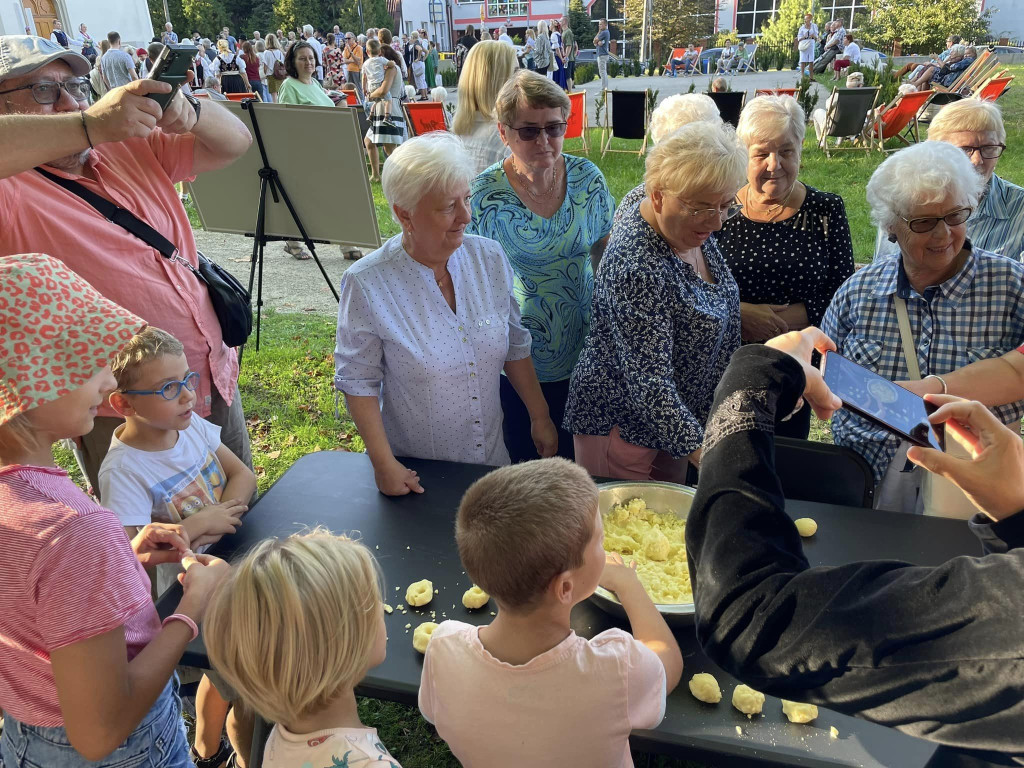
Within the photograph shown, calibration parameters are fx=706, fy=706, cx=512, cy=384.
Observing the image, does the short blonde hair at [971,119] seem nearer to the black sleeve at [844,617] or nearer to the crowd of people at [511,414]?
the crowd of people at [511,414]

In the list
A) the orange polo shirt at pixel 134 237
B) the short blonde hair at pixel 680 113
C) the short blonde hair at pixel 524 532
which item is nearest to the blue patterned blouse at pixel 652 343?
the short blonde hair at pixel 524 532

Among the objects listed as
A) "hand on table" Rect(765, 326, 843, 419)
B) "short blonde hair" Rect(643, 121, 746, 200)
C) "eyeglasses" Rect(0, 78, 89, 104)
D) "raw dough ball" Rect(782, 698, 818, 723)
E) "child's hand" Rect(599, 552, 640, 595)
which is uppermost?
"eyeglasses" Rect(0, 78, 89, 104)

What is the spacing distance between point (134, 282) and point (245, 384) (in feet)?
9.79

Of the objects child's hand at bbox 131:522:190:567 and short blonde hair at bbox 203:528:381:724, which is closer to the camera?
short blonde hair at bbox 203:528:381:724

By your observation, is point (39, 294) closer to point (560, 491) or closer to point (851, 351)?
point (560, 491)

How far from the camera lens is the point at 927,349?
7.74 ft

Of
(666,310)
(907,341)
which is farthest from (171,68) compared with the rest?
(907,341)

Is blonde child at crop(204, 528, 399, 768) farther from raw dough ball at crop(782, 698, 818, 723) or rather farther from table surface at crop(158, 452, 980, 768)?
raw dough ball at crop(782, 698, 818, 723)

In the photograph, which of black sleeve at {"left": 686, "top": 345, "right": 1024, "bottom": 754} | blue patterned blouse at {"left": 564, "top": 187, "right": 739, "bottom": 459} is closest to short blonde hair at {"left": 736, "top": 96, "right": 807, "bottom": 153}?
blue patterned blouse at {"left": 564, "top": 187, "right": 739, "bottom": 459}

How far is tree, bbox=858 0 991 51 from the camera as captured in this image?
24.7 meters

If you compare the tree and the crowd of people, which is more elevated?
the tree

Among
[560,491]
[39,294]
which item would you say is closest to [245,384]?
[39,294]

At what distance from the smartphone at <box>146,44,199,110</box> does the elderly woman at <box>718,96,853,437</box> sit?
2.11 meters

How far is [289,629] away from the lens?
49.4 inches
